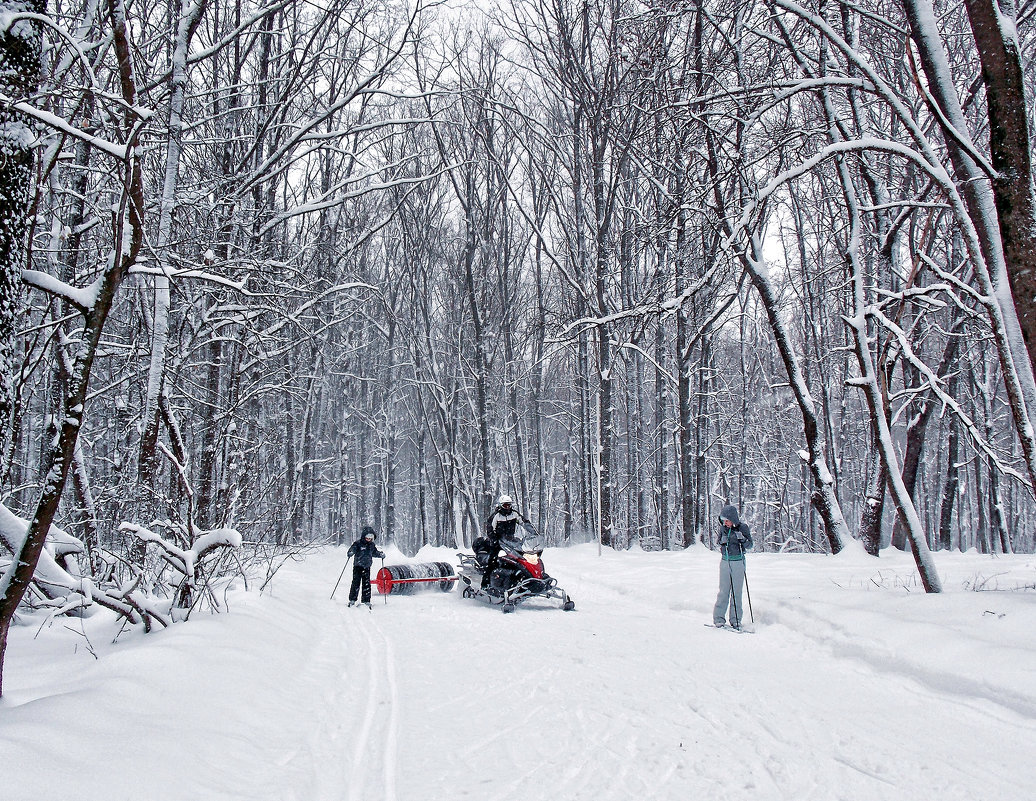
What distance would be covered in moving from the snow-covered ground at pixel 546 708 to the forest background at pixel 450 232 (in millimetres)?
819

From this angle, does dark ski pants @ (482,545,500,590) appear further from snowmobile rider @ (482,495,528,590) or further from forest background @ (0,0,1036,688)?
forest background @ (0,0,1036,688)

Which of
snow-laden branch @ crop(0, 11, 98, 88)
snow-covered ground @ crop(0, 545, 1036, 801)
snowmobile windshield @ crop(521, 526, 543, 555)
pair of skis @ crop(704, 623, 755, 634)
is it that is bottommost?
pair of skis @ crop(704, 623, 755, 634)

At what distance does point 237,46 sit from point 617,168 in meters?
10.0

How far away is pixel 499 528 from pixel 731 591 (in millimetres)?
4511

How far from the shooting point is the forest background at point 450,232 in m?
5.02

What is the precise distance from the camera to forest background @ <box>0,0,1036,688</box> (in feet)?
16.5

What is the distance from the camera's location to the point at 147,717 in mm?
3797

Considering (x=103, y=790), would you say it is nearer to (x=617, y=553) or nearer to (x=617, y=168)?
(x=617, y=553)

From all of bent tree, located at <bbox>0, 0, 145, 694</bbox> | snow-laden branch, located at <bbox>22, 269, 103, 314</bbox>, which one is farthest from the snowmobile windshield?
snow-laden branch, located at <bbox>22, 269, 103, 314</bbox>

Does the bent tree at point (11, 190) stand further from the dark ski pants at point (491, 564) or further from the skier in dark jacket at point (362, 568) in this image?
the skier in dark jacket at point (362, 568)

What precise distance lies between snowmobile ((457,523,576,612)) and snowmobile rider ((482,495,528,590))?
0.26ft

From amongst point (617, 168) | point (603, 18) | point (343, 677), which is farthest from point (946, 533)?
point (343, 677)

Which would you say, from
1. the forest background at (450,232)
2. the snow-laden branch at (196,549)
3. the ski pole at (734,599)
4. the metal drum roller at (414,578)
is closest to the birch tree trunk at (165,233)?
the forest background at (450,232)

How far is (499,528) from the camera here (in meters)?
11.8
